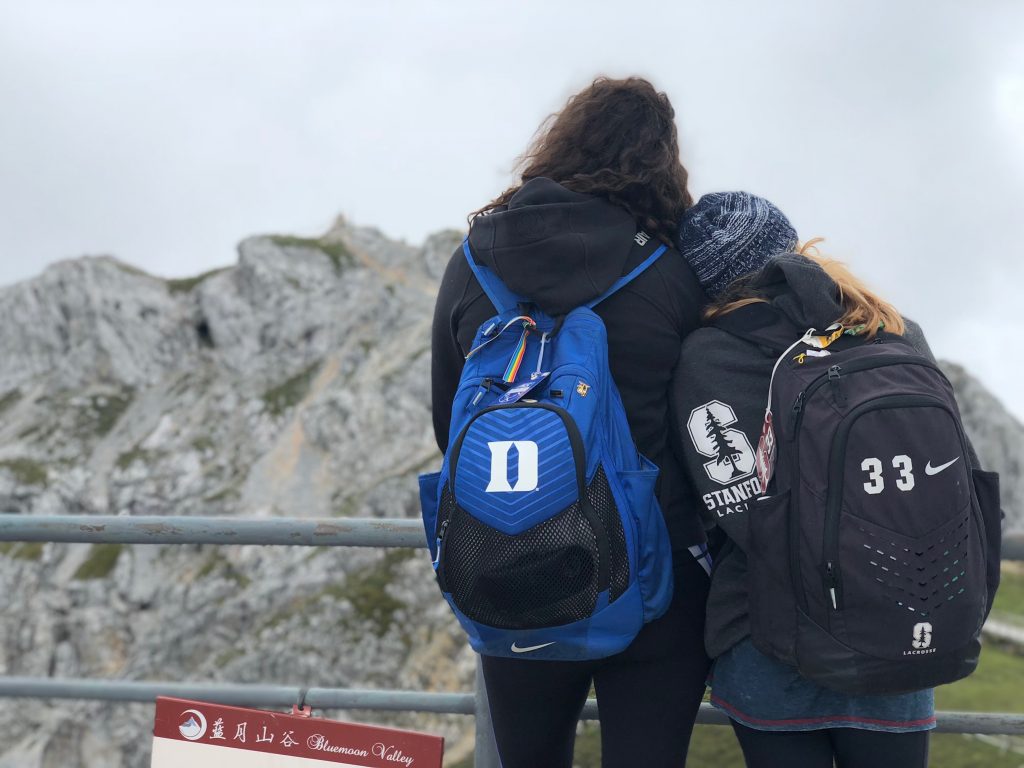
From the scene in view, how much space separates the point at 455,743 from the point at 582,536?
2708cm

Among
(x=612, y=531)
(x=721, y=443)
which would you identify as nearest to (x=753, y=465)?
(x=721, y=443)

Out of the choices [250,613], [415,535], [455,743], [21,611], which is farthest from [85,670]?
[415,535]

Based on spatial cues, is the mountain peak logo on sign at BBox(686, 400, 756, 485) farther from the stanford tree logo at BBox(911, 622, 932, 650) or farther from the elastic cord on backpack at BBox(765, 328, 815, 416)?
the stanford tree logo at BBox(911, 622, 932, 650)

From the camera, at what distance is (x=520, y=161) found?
316 centimetres

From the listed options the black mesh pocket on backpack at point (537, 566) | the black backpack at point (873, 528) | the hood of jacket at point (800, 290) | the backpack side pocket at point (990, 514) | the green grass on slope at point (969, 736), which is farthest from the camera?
the green grass on slope at point (969, 736)

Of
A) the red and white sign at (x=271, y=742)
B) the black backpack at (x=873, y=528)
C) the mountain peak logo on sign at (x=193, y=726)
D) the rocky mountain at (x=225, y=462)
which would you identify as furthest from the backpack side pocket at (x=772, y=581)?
the rocky mountain at (x=225, y=462)

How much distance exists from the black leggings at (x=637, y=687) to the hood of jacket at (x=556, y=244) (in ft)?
3.07

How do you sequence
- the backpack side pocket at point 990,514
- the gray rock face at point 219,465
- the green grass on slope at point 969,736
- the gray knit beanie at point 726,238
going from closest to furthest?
the backpack side pocket at point 990,514 → the gray knit beanie at point 726,238 → the green grass on slope at point 969,736 → the gray rock face at point 219,465

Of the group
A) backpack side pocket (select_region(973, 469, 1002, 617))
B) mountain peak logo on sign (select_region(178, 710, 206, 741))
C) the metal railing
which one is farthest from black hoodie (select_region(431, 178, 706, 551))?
mountain peak logo on sign (select_region(178, 710, 206, 741))

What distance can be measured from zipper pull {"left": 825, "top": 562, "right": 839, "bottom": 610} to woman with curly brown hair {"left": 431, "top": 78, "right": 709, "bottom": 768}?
52cm

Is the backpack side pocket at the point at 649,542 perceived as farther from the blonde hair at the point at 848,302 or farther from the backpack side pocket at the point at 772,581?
the blonde hair at the point at 848,302

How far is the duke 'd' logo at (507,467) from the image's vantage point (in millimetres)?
2436

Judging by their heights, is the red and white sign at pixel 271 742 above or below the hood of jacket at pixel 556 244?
below

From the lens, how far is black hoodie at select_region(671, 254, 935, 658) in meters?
2.66
